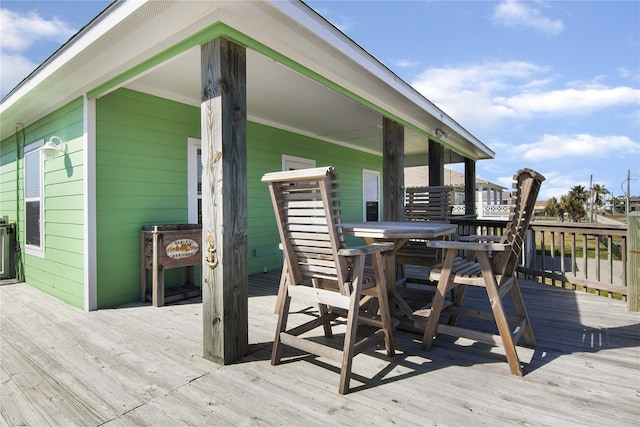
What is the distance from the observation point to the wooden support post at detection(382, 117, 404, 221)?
433 cm

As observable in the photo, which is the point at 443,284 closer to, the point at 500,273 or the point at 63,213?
the point at 500,273

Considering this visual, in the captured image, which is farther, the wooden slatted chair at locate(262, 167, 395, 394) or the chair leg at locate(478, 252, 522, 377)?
the chair leg at locate(478, 252, 522, 377)

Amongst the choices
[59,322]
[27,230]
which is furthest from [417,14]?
[27,230]

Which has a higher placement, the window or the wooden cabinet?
the window

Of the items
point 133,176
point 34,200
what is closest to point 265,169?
point 133,176

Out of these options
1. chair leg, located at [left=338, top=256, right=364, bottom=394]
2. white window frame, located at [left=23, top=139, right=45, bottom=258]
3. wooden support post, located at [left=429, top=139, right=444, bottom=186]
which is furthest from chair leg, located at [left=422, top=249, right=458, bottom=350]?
white window frame, located at [left=23, top=139, right=45, bottom=258]

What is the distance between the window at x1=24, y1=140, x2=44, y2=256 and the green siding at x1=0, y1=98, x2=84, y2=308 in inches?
4.8

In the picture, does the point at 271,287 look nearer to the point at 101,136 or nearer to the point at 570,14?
the point at 101,136

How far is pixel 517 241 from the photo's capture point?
2127 mm

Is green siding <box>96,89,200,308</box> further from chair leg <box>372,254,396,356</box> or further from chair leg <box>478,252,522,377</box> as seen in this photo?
chair leg <box>478,252,522,377</box>

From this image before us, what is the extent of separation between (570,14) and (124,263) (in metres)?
7.83

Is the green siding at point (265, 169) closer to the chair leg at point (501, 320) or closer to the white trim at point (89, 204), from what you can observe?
the white trim at point (89, 204)

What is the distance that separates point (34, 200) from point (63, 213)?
1325 millimetres

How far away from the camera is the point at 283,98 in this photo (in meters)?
4.30
